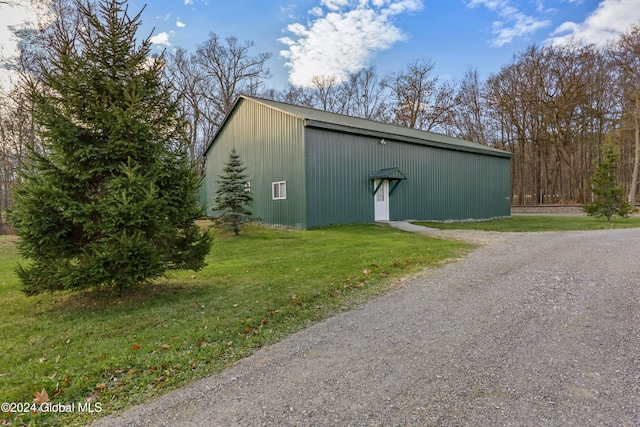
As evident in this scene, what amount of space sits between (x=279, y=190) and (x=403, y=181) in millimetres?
5286

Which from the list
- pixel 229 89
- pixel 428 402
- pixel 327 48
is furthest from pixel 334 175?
pixel 229 89

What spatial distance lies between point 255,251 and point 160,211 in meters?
4.43

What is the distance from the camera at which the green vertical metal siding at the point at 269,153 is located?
12.4 m

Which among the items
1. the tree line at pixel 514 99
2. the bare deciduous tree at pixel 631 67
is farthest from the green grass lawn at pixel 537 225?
the tree line at pixel 514 99

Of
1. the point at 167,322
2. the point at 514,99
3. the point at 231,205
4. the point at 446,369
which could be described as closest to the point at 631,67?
the point at 514,99

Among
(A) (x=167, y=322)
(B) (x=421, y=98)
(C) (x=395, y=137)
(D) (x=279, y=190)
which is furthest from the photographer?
(B) (x=421, y=98)

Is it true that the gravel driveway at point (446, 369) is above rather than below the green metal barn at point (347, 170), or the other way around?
below

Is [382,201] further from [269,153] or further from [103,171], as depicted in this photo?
[103,171]

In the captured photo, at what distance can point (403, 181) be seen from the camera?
14547 mm

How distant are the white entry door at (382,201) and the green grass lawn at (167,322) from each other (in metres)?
6.38

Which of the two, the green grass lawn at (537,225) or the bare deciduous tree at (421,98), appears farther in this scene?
the bare deciduous tree at (421,98)

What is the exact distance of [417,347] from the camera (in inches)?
115

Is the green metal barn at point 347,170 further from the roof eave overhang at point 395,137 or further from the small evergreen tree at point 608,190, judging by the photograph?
the small evergreen tree at point 608,190

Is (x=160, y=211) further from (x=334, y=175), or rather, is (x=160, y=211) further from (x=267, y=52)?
(x=267, y=52)
